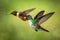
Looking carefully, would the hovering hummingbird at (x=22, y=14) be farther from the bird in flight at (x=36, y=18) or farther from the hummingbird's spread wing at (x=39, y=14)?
the hummingbird's spread wing at (x=39, y=14)

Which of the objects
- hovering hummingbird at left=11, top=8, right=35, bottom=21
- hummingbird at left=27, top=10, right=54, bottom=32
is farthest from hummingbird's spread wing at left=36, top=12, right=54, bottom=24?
hovering hummingbird at left=11, top=8, right=35, bottom=21

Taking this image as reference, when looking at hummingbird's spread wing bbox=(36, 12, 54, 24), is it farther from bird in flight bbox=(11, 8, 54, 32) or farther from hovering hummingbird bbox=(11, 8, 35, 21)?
hovering hummingbird bbox=(11, 8, 35, 21)

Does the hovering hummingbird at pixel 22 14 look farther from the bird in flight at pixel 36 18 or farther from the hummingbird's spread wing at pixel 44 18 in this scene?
the hummingbird's spread wing at pixel 44 18

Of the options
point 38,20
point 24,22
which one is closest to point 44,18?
point 38,20

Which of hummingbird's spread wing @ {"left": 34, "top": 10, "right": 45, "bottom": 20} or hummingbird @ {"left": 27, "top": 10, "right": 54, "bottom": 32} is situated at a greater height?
hummingbird's spread wing @ {"left": 34, "top": 10, "right": 45, "bottom": 20}

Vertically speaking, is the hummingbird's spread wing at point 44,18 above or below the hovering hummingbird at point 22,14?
below

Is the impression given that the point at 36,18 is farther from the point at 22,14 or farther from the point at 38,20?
the point at 22,14

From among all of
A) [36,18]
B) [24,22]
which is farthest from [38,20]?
[24,22]

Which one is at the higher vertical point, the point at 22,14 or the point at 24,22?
the point at 22,14

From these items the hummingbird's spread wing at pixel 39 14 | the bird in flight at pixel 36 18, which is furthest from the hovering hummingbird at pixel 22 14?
the hummingbird's spread wing at pixel 39 14
